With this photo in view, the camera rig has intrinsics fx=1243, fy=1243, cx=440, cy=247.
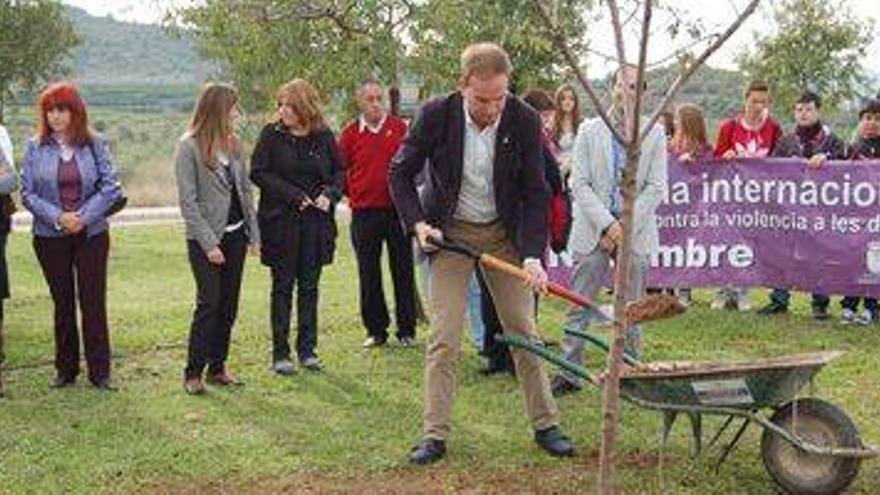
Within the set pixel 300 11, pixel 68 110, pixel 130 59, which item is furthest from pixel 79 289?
pixel 130 59

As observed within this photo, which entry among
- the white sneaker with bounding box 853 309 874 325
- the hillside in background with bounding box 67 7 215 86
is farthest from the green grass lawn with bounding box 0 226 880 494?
the hillside in background with bounding box 67 7 215 86

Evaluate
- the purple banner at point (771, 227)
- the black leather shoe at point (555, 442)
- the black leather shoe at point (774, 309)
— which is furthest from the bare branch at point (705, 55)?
the black leather shoe at point (774, 309)

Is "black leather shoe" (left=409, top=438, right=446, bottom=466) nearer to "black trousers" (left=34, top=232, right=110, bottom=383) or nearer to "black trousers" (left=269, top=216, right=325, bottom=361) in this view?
"black trousers" (left=269, top=216, right=325, bottom=361)

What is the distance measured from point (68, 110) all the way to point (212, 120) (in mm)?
878

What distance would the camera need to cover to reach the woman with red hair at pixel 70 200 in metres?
7.61

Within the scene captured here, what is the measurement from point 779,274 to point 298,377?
4.64 metres

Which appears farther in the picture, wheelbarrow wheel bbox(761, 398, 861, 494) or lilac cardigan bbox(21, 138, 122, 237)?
lilac cardigan bbox(21, 138, 122, 237)

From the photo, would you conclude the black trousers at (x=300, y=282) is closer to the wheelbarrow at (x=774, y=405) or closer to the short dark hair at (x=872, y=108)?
the wheelbarrow at (x=774, y=405)

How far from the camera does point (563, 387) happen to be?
7734 mm

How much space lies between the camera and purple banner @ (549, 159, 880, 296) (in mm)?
10375

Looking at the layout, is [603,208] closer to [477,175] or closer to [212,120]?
[477,175]

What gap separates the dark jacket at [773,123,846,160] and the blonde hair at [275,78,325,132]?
453 centimetres

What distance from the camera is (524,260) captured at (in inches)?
238

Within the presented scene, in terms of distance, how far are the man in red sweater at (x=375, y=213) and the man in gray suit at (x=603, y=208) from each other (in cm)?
205
